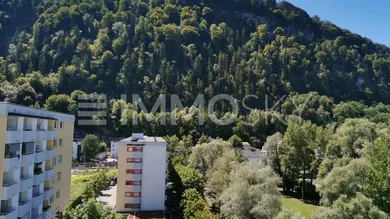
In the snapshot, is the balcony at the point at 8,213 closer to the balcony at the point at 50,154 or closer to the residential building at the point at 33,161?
the residential building at the point at 33,161

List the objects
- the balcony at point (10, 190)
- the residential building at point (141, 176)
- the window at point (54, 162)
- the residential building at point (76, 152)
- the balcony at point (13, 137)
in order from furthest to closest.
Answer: the residential building at point (76, 152)
the residential building at point (141, 176)
the window at point (54, 162)
the balcony at point (13, 137)
the balcony at point (10, 190)

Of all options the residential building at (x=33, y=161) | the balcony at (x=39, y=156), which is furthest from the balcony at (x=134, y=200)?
the balcony at (x=39, y=156)

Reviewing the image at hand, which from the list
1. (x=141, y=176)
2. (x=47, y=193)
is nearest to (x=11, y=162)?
(x=47, y=193)

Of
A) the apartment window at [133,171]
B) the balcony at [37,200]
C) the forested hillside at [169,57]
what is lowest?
the balcony at [37,200]

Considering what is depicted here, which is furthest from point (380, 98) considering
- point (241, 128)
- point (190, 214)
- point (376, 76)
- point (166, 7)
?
point (190, 214)

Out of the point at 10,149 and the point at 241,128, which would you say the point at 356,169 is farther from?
the point at 241,128

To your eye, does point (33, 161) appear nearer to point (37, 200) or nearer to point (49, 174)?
point (37, 200)

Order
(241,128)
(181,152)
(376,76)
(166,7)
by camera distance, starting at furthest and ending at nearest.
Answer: (166,7), (376,76), (241,128), (181,152)
